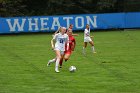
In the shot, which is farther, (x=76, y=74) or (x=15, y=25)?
(x=15, y=25)

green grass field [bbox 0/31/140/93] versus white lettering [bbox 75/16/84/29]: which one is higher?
green grass field [bbox 0/31/140/93]

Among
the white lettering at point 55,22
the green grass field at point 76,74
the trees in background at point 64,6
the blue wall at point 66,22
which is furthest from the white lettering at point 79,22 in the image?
the green grass field at point 76,74

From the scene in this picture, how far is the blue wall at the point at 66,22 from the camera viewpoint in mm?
47609

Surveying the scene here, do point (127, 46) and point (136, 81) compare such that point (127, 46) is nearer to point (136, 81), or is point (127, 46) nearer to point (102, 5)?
point (136, 81)

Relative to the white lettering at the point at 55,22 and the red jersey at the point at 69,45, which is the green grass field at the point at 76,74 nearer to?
the red jersey at the point at 69,45

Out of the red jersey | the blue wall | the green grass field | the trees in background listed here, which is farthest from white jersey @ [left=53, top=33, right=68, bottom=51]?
the trees in background

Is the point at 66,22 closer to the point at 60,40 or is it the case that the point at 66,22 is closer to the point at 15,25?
the point at 15,25

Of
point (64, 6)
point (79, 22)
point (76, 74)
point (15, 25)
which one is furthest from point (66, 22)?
point (76, 74)

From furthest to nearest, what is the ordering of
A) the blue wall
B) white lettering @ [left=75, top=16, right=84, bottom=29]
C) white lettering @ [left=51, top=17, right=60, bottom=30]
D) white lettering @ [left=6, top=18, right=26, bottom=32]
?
white lettering @ [left=75, top=16, right=84, bottom=29]
white lettering @ [left=51, top=17, right=60, bottom=30]
the blue wall
white lettering @ [left=6, top=18, right=26, bottom=32]

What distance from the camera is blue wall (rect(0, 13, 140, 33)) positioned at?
47.6 meters

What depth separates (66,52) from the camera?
20.2 metres

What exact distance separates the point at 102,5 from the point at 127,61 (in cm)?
3575

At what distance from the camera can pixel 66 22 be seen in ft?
160

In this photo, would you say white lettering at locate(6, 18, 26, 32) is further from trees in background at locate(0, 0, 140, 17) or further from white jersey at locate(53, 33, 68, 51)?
white jersey at locate(53, 33, 68, 51)
